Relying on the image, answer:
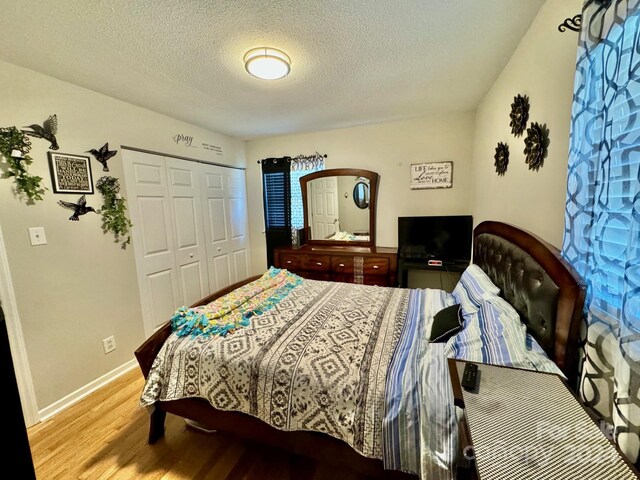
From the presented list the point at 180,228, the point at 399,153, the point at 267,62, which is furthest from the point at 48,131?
the point at 399,153

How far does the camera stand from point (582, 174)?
3.13 feet

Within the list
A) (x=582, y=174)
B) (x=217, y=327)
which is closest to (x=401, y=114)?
(x=582, y=174)

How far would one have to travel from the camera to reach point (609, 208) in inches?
32.8

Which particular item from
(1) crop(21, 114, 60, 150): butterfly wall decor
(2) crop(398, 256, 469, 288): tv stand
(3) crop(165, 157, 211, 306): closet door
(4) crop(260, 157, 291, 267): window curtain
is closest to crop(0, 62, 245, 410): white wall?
(1) crop(21, 114, 60, 150): butterfly wall decor

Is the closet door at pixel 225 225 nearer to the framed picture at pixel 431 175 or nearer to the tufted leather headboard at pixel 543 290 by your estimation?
the framed picture at pixel 431 175

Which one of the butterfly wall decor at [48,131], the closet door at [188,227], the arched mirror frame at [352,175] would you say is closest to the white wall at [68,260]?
the butterfly wall decor at [48,131]

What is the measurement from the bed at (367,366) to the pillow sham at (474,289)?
1cm

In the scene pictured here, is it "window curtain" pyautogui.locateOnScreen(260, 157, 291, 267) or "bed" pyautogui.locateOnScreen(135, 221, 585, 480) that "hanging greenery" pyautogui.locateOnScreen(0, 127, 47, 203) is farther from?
"window curtain" pyautogui.locateOnScreen(260, 157, 291, 267)

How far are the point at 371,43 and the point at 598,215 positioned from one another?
4.88ft

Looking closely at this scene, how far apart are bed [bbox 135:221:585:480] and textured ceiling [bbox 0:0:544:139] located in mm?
1228

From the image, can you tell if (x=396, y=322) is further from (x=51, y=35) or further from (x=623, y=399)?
(x=51, y=35)

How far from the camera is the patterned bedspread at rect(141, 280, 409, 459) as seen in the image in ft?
3.78

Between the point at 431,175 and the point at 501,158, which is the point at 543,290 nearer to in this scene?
the point at 501,158

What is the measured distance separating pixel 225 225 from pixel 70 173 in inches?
71.1
